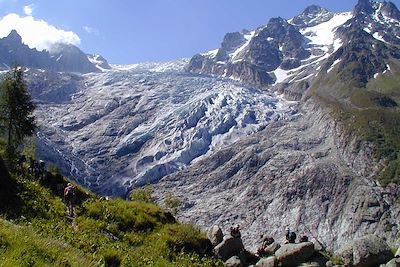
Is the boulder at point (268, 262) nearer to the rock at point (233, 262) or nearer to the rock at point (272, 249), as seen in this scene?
the rock at point (233, 262)

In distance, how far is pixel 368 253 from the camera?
21.7 metres

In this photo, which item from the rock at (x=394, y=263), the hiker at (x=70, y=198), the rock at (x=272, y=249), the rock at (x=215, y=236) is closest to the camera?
the rock at (x=394, y=263)

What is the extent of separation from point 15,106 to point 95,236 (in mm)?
38183

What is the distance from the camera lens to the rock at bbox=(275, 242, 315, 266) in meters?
22.0

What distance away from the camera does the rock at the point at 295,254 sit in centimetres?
2195

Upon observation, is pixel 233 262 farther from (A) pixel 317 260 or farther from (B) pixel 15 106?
(B) pixel 15 106

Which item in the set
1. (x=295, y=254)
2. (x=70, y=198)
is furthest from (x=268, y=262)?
(x=70, y=198)

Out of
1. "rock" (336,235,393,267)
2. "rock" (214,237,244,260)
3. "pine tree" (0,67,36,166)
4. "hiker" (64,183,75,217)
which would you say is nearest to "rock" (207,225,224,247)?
"rock" (214,237,244,260)

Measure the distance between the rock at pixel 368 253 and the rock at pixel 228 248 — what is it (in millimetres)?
4951

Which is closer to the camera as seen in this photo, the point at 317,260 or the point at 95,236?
the point at 95,236

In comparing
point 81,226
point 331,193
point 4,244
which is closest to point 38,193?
point 81,226

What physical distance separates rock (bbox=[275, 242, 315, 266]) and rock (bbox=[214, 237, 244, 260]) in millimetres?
2724

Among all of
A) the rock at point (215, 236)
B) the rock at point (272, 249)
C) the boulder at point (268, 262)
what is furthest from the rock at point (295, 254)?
the rock at point (215, 236)

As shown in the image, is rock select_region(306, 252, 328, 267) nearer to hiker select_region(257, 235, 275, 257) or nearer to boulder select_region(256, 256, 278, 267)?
boulder select_region(256, 256, 278, 267)
